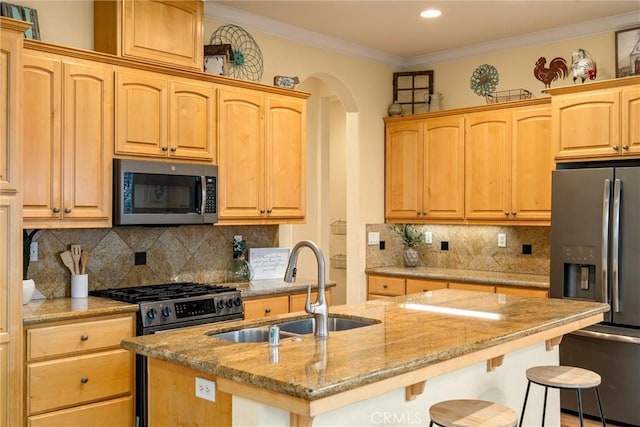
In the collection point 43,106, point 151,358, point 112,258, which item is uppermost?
point 43,106

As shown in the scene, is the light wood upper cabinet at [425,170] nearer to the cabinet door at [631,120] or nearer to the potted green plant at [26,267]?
the cabinet door at [631,120]

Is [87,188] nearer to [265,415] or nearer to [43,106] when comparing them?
[43,106]

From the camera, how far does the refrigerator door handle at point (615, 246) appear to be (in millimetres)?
4090

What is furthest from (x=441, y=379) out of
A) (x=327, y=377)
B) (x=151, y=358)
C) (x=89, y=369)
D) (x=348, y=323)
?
(x=89, y=369)

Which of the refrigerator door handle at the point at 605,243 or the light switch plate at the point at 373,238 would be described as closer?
the refrigerator door handle at the point at 605,243

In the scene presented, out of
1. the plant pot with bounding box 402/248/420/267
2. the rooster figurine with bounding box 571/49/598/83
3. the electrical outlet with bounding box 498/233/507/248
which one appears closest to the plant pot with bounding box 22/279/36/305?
the plant pot with bounding box 402/248/420/267

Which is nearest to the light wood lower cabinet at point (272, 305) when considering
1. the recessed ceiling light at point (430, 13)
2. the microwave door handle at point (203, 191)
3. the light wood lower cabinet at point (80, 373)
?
the microwave door handle at point (203, 191)

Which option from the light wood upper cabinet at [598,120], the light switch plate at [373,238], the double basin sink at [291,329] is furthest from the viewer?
the light switch plate at [373,238]

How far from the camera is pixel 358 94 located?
5730mm

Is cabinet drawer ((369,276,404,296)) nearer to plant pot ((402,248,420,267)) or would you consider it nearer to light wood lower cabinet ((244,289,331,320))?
plant pot ((402,248,420,267))

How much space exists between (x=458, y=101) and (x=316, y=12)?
1.78 metres

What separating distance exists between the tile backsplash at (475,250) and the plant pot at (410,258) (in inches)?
6.3

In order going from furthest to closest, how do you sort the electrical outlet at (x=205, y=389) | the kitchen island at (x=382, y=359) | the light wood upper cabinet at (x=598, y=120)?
the light wood upper cabinet at (x=598, y=120) < the electrical outlet at (x=205, y=389) < the kitchen island at (x=382, y=359)

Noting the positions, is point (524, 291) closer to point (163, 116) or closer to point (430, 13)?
point (430, 13)
